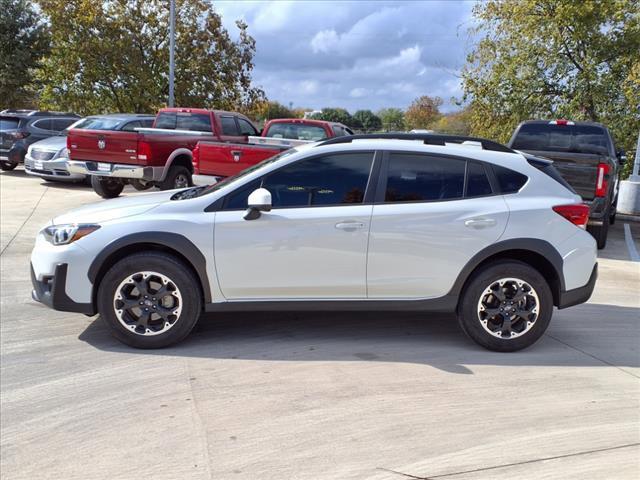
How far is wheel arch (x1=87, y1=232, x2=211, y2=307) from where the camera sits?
4.76 meters

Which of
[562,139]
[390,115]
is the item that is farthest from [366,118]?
[562,139]

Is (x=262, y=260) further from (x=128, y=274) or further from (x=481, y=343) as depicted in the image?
(x=481, y=343)

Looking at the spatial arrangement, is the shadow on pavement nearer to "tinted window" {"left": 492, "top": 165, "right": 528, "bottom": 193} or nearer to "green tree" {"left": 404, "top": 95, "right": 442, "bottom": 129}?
"tinted window" {"left": 492, "top": 165, "right": 528, "bottom": 193}

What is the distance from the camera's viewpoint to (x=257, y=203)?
4680 millimetres

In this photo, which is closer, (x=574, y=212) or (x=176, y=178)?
(x=574, y=212)

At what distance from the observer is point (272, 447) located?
11.3ft

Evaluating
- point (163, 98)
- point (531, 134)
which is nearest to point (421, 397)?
point (531, 134)

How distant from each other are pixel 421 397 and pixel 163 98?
2648 centimetres

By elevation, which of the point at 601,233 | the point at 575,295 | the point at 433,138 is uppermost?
the point at 433,138

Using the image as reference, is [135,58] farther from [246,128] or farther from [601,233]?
[601,233]

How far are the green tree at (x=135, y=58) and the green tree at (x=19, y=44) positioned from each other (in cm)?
94

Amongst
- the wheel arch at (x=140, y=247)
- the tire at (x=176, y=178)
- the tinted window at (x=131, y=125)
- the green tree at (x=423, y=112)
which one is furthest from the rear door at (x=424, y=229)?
the green tree at (x=423, y=112)

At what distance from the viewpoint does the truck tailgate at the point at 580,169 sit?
30.3ft

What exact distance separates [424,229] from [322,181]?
886 mm
